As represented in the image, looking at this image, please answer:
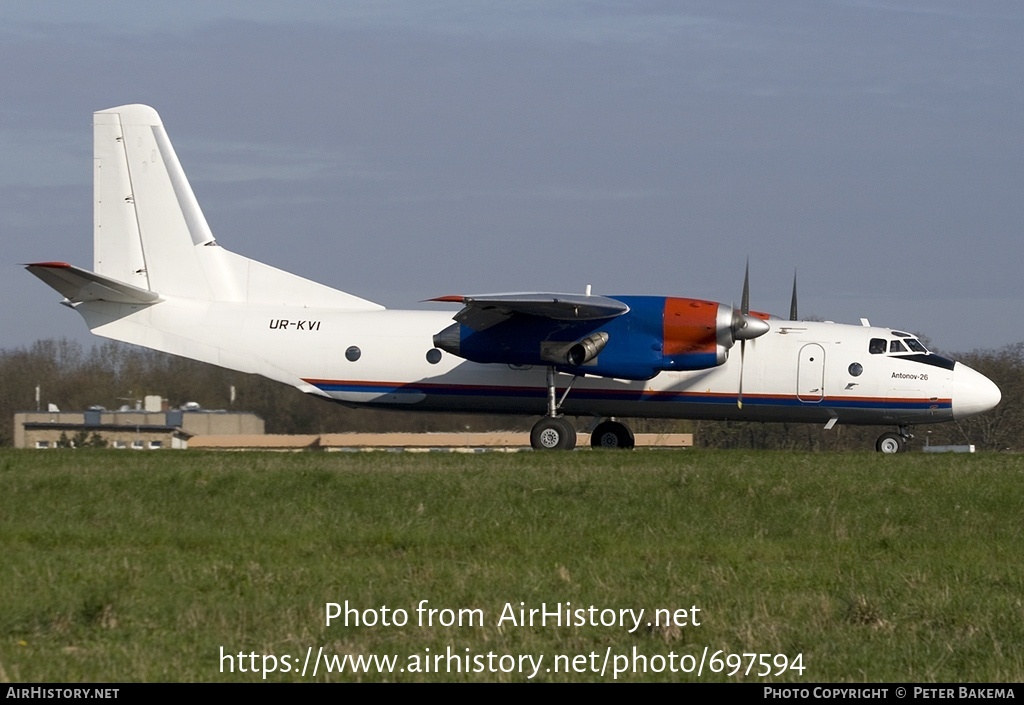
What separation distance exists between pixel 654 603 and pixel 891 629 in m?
2.13

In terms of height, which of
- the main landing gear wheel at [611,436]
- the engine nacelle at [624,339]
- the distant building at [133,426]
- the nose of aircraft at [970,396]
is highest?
the engine nacelle at [624,339]

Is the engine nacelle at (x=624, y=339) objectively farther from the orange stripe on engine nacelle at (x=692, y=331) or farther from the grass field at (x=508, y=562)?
the grass field at (x=508, y=562)

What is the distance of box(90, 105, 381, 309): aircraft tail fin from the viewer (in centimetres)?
2733

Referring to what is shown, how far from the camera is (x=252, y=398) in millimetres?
37688

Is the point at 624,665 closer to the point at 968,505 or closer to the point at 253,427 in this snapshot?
the point at 968,505

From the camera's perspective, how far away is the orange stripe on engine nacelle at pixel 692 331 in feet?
80.8

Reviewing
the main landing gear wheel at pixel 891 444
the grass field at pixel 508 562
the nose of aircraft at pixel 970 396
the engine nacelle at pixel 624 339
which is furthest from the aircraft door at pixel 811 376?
the grass field at pixel 508 562

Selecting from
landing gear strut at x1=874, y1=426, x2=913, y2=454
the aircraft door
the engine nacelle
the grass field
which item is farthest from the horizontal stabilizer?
landing gear strut at x1=874, y1=426, x2=913, y2=454

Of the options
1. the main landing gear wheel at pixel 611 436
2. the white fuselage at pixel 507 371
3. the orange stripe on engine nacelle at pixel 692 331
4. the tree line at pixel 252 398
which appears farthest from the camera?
the tree line at pixel 252 398

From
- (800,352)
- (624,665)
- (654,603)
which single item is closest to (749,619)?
(654,603)

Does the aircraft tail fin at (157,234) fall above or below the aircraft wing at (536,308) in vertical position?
above

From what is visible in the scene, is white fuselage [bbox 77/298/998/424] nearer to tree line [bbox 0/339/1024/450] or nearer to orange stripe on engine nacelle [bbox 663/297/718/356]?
orange stripe on engine nacelle [bbox 663/297/718/356]

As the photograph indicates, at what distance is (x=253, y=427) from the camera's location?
37219 mm

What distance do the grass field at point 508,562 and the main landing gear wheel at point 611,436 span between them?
20.5 feet
